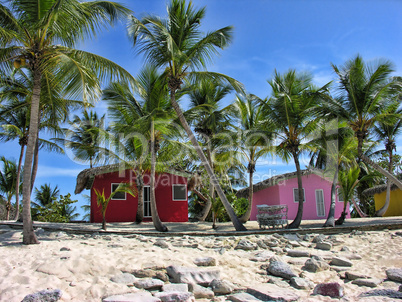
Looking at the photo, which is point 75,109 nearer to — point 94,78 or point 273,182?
point 94,78

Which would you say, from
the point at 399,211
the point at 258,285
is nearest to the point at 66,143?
the point at 258,285

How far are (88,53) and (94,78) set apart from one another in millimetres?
624

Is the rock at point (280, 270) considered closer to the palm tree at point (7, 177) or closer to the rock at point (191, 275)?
the rock at point (191, 275)

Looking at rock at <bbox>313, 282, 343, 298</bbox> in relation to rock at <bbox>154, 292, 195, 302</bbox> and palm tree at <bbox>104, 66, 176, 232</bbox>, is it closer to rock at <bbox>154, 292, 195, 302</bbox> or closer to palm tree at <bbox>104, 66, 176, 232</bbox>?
rock at <bbox>154, 292, 195, 302</bbox>

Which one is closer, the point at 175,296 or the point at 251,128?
the point at 175,296

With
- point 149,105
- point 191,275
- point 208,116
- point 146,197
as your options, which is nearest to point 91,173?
point 146,197

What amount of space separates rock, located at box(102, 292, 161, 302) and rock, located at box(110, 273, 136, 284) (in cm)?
49

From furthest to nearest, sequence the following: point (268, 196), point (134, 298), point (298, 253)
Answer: point (268, 196)
point (298, 253)
point (134, 298)

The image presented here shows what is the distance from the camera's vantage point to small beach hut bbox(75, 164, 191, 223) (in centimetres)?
1538

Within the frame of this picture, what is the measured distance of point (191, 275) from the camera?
501cm

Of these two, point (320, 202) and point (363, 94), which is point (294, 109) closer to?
point (363, 94)

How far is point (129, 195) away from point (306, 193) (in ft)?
33.2

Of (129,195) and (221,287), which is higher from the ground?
(129,195)

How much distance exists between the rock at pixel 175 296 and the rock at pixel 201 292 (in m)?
0.19
